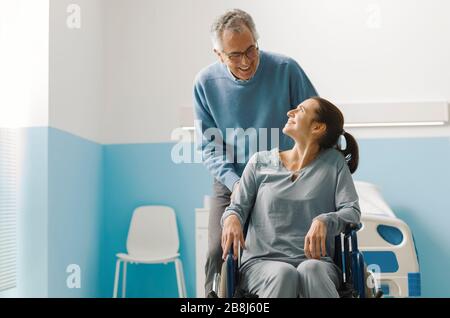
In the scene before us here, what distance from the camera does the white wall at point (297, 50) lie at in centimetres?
334

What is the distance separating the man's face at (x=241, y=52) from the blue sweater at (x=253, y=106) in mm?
43

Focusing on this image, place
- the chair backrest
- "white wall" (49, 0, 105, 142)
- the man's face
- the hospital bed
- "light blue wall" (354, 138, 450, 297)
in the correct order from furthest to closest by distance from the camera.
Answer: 1. the chair backrest
2. "light blue wall" (354, 138, 450, 297)
3. "white wall" (49, 0, 105, 142)
4. the hospital bed
5. the man's face

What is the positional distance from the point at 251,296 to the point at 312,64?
7.30 feet

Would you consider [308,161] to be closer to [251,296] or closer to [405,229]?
[251,296]

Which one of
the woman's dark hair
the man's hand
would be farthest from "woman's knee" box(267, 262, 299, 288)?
the woman's dark hair

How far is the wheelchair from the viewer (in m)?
1.37

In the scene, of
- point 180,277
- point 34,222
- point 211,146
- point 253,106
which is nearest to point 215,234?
point 211,146

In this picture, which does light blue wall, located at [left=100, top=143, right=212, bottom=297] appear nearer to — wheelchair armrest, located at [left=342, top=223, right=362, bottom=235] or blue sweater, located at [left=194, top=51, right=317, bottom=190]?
blue sweater, located at [left=194, top=51, right=317, bottom=190]

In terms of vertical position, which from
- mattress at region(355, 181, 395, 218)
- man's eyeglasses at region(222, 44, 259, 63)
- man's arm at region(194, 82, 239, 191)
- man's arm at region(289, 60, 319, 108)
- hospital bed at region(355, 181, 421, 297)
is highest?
man's eyeglasses at region(222, 44, 259, 63)

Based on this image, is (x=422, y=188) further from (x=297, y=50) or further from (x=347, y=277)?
(x=347, y=277)

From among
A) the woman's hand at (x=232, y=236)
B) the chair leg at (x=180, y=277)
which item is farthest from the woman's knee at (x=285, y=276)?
the chair leg at (x=180, y=277)

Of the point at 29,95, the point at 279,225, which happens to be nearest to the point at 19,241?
the point at 29,95

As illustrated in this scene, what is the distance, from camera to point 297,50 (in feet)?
11.1

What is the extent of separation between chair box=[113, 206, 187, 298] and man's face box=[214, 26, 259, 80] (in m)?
1.80
